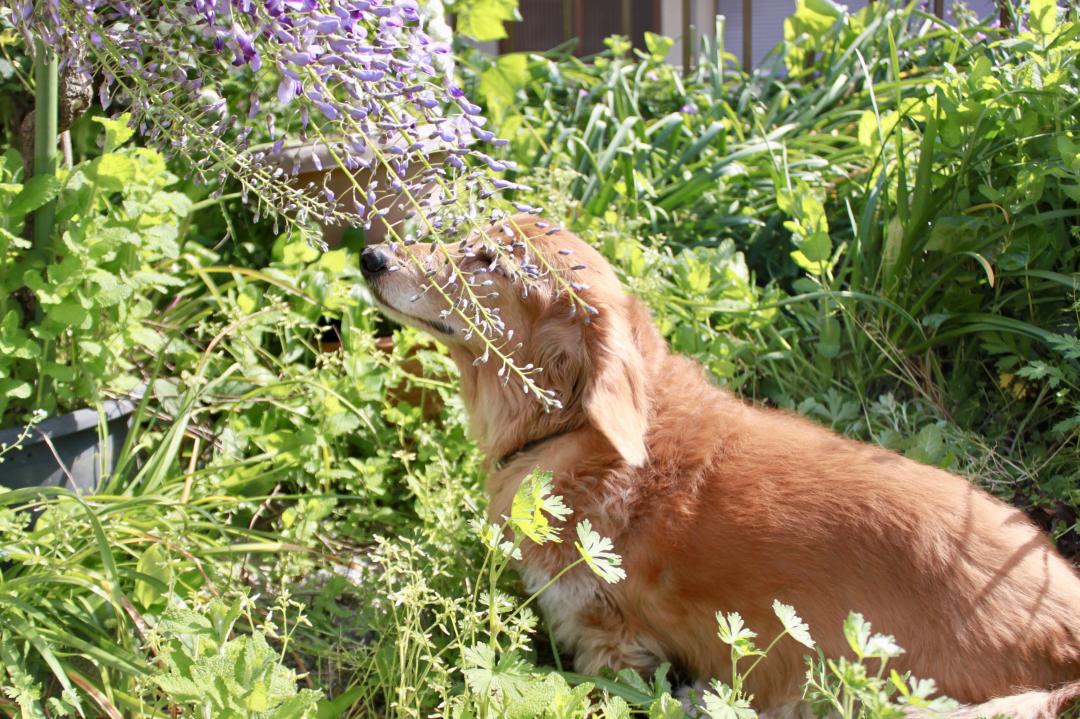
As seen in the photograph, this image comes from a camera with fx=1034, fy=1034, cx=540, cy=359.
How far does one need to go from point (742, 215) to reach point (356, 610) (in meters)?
2.41

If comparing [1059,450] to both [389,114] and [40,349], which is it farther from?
[40,349]

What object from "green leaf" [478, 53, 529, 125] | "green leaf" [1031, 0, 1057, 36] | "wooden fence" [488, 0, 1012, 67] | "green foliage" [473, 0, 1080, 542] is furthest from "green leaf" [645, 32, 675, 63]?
"green leaf" [1031, 0, 1057, 36]

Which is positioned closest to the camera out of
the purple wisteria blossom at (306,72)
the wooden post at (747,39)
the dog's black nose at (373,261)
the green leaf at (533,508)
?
the purple wisteria blossom at (306,72)

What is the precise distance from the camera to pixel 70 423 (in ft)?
8.87

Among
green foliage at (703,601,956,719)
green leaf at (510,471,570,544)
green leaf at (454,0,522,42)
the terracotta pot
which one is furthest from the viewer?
green leaf at (454,0,522,42)

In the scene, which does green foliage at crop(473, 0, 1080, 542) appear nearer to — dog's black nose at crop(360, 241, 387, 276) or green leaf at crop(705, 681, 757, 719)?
dog's black nose at crop(360, 241, 387, 276)

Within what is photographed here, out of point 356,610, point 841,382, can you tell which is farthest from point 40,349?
point 841,382

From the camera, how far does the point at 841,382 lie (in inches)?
140

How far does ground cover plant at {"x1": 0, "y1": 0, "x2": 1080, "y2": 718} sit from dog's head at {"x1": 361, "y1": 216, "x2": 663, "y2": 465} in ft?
1.03

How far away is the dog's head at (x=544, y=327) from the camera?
8.23 ft

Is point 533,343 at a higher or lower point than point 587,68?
lower

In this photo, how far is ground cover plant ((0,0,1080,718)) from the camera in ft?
6.98

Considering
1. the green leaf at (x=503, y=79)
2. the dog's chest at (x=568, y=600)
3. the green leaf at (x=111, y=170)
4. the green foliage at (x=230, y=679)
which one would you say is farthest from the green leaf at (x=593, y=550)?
the green leaf at (x=503, y=79)

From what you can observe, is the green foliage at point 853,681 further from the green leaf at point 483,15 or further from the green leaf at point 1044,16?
the green leaf at point 483,15
